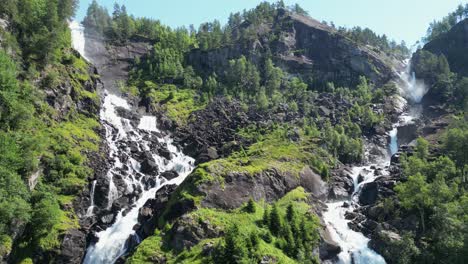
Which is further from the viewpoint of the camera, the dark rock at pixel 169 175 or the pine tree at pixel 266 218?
the dark rock at pixel 169 175

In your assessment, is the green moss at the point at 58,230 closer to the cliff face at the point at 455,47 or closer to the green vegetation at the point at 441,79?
the green vegetation at the point at 441,79

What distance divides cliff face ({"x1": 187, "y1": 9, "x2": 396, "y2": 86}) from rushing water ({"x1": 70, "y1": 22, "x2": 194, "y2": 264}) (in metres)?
49.9

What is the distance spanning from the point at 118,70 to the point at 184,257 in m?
105

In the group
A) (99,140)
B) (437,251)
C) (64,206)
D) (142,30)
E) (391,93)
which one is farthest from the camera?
(142,30)

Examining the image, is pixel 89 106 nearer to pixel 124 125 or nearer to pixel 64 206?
pixel 124 125

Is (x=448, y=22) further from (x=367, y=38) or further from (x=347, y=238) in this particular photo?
(x=347, y=238)

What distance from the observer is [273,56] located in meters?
162

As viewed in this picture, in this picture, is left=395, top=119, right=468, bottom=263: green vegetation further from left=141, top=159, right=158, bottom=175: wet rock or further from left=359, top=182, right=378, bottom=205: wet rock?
left=141, top=159, right=158, bottom=175: wet rock

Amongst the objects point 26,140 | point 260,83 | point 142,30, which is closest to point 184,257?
point 26,140

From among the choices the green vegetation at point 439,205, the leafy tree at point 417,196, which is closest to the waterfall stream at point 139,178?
the green vegetation at point 439,205

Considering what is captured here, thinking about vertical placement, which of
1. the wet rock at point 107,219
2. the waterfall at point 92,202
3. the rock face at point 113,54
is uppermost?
the rock face at point 113,54

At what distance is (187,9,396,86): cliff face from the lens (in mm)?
156750

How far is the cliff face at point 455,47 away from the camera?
15438cm

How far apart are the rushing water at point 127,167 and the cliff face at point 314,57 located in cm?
4992
